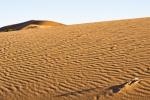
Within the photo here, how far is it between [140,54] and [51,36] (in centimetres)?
659

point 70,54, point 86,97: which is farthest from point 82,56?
point 86,97

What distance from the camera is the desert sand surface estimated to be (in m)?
10.0

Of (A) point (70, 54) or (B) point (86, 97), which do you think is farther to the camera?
(A) point (70, 54)

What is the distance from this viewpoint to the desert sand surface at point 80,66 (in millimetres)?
10000

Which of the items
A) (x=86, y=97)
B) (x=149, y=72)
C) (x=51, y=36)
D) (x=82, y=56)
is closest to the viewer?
(x=86, y=97)

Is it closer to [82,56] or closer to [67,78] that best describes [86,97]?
[67,78]

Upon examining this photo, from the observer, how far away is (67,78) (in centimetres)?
1120

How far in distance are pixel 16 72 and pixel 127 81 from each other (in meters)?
3.73

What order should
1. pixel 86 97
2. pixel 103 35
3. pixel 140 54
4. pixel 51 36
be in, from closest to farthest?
pixel 86 97, pixel 140 54, pixel 103 35, pixel 51 36

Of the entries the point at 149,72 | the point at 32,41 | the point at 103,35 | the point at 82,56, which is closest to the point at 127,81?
the point at 149,72

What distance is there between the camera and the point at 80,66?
12.2 meters

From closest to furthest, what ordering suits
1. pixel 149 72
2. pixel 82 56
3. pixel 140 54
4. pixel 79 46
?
pixel 149 72 < pixel 140 54 < pixel 82 56 < pixel 79 46

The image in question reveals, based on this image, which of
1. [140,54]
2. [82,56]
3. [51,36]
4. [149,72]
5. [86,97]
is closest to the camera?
[86,97]

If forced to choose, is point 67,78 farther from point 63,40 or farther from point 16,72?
point 63,40
